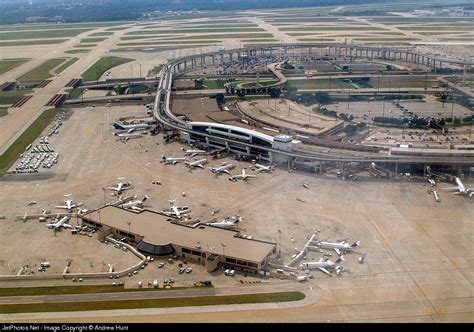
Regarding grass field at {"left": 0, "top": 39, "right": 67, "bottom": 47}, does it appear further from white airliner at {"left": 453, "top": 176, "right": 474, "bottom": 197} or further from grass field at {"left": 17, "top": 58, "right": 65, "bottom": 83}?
white airliner at {"left": 453, "top": 176, "right": 474, "bottom": 197}

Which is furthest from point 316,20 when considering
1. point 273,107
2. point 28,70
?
point 273,107

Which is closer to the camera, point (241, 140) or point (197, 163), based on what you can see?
point (197, 163)

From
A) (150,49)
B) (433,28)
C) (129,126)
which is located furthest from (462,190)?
(433,28)

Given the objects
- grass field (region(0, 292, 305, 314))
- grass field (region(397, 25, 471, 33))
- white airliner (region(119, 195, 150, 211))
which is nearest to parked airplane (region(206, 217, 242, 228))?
white airliner (region(119, 195, 150, 211))

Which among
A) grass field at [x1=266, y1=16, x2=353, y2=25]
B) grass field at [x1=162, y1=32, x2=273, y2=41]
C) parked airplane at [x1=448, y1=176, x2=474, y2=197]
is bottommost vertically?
parked airplane at [x1=448, y1=176, x2=474, y2=197]

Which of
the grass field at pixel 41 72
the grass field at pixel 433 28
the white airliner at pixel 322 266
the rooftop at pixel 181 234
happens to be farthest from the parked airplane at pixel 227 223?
the grass field at pixel 433 28

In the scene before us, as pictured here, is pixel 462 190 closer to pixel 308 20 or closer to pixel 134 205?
pixel 134 205

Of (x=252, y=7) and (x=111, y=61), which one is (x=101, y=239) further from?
(x=252, y=7)

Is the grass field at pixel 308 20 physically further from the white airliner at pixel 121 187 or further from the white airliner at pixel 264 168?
the white airliner at pixel 121 187
